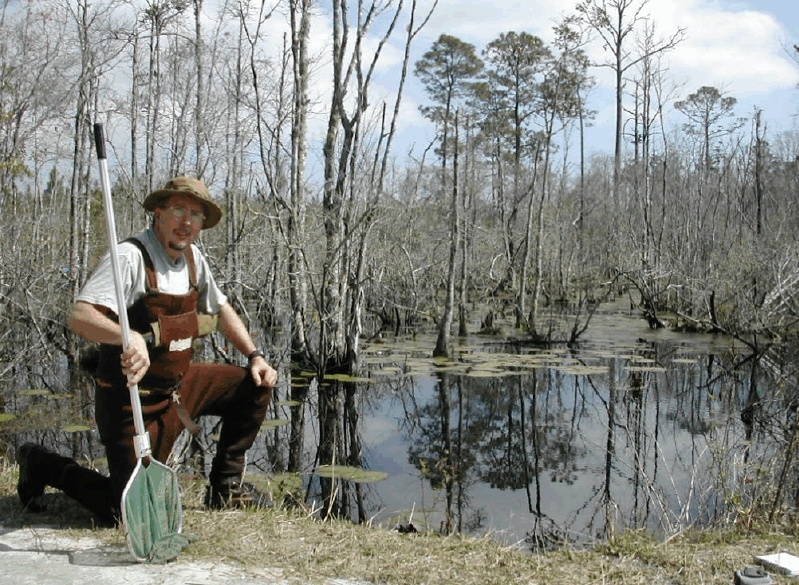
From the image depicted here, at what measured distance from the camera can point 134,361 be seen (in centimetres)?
333

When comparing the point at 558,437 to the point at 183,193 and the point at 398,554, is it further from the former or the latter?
the point at 183,193

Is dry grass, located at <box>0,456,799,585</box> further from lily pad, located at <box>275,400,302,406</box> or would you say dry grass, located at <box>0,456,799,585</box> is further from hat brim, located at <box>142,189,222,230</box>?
lily pad, located at <box>275,400,302,406</box>

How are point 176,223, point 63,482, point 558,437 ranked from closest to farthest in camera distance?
point 176,223 < point 63,482 < point 558,437

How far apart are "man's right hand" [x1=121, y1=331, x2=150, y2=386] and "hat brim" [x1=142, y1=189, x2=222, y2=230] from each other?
2.51ft

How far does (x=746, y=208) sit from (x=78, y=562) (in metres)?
30.4

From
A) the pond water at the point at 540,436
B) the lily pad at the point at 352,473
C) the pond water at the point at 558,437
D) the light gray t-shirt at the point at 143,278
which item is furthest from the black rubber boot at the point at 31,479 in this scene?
the lily pad at the point at 352,473

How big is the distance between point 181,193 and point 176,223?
143 mm

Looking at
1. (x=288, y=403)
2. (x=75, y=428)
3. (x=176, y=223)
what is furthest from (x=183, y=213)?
(x=288, y=403)

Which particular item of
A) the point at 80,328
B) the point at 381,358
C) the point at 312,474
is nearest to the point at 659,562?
the point at 80,328

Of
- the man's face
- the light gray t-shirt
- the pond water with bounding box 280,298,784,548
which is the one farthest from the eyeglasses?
the pond water with bounding box 280,298,784,548

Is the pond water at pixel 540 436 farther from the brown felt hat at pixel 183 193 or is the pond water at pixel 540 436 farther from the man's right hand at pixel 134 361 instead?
the brown felt hat at pixel 183 193

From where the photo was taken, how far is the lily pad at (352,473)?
698cm

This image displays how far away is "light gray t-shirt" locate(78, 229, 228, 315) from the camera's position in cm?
348

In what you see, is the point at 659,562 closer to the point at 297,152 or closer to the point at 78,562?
the point at 78,562
